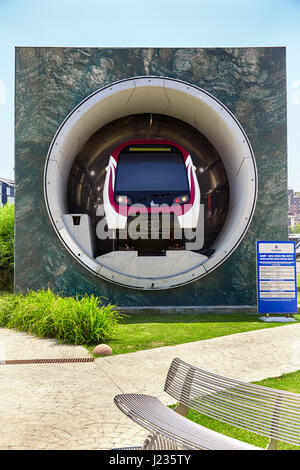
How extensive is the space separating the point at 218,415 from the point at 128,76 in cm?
715

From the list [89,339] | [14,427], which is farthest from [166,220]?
[14,427]

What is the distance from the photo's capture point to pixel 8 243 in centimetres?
1188

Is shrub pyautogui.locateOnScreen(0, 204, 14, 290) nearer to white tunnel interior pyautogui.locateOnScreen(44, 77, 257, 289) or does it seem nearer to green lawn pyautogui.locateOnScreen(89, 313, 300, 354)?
white tunnel interior pyautogui.locateOnScreen(44, 77, 257, 289)

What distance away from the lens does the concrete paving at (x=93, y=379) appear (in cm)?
292

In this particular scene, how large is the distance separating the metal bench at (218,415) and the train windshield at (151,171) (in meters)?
6.63

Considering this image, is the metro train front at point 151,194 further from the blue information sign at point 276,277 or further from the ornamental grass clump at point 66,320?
the ornamental grass clump at point 66,320

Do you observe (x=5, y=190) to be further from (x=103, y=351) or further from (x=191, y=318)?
(x=103, y=351)

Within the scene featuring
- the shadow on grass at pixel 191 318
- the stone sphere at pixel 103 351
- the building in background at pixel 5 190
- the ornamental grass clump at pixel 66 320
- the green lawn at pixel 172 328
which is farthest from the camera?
the building in background at pixel 5 190

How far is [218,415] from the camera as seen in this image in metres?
2.47

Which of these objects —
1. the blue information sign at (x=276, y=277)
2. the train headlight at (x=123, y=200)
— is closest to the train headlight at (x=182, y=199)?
the train headlight at (x=123, y=200)

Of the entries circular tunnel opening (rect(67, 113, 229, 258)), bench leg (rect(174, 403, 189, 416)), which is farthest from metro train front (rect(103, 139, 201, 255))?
bench leg (rect(174, 403, 189, 416))

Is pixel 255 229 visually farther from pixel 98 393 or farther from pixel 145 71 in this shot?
pixel 98 393

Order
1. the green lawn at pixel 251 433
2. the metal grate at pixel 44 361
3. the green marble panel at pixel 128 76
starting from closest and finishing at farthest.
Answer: the green lawn at pixel 251 433 → the metal grate at pixel 44 361 → the green marble panel at pixel 128 76

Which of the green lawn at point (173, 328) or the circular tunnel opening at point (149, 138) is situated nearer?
the green lawn at point (173, 328)
